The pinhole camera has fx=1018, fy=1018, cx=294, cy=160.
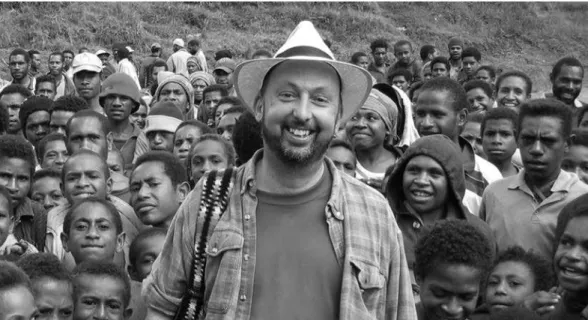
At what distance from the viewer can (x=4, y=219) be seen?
524 cm

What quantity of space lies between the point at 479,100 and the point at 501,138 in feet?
7.35

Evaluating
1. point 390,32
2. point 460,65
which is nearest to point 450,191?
point 460,65

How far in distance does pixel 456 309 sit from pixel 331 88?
146 centimetres

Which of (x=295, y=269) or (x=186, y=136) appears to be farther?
(x=186, y=136)

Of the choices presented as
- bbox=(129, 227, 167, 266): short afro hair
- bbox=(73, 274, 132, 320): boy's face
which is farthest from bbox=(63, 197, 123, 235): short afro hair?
bbox=(73, 274, 132, 320): boy's face

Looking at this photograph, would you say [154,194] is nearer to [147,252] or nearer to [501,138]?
[147,252]

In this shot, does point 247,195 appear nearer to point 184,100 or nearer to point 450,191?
point 450,191

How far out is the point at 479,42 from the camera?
88.4 feet

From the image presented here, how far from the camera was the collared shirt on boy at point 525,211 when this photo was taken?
16.4 feet

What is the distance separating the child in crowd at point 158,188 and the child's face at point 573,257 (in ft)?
8.26

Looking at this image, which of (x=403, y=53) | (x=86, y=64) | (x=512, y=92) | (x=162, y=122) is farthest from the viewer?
(x=403, y=53)

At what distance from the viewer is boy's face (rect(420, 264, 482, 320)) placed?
13.2ft

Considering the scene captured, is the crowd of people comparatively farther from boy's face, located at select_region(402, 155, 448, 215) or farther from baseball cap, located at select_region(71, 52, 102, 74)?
baseball cap, located at select_region(71, 52, 102, 74)

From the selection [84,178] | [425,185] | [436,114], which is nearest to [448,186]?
[425,185]
